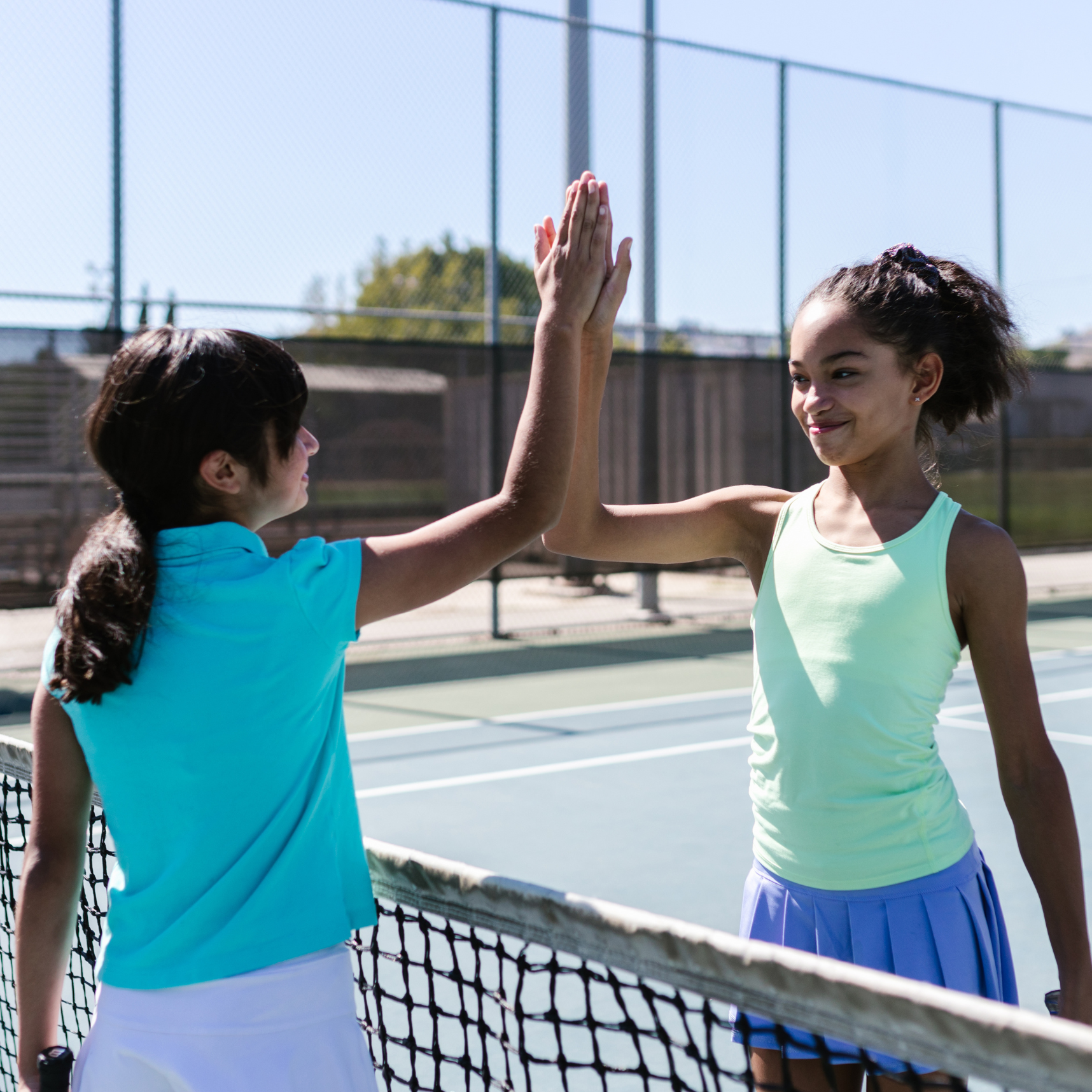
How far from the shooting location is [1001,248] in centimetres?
1158

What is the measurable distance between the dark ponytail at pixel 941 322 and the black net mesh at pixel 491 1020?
83 cm

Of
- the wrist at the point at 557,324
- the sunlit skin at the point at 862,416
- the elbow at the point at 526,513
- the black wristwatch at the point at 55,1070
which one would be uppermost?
the wrist at the point at 557,324

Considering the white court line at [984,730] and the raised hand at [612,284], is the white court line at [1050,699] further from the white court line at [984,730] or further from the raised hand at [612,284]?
the raised hand at [612,284]

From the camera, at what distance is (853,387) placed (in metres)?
1.59

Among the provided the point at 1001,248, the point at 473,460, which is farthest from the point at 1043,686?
the point at 1001,248

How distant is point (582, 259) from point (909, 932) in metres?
0.85

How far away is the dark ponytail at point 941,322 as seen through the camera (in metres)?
1.60

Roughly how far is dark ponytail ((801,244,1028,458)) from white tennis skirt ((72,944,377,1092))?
1.01m

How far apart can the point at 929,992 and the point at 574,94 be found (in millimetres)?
9632

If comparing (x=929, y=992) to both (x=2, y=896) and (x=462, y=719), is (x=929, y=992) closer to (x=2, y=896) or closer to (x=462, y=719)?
(x=2, y=896)

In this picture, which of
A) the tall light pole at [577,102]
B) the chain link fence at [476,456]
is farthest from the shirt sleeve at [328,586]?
the tall light pole at [577,102]

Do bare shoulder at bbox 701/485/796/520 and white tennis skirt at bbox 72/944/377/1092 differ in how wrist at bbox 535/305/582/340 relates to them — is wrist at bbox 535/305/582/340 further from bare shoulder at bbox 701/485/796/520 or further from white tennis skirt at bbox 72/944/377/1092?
white tennis skirt at bbox 72/944/377/1092

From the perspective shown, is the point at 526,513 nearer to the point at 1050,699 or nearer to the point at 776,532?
the point at 776,532

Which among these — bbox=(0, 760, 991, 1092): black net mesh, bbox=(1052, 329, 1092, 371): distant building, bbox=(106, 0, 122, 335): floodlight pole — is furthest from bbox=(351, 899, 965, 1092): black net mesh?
bbox=(1052, 329, 1092, 371): distant building
